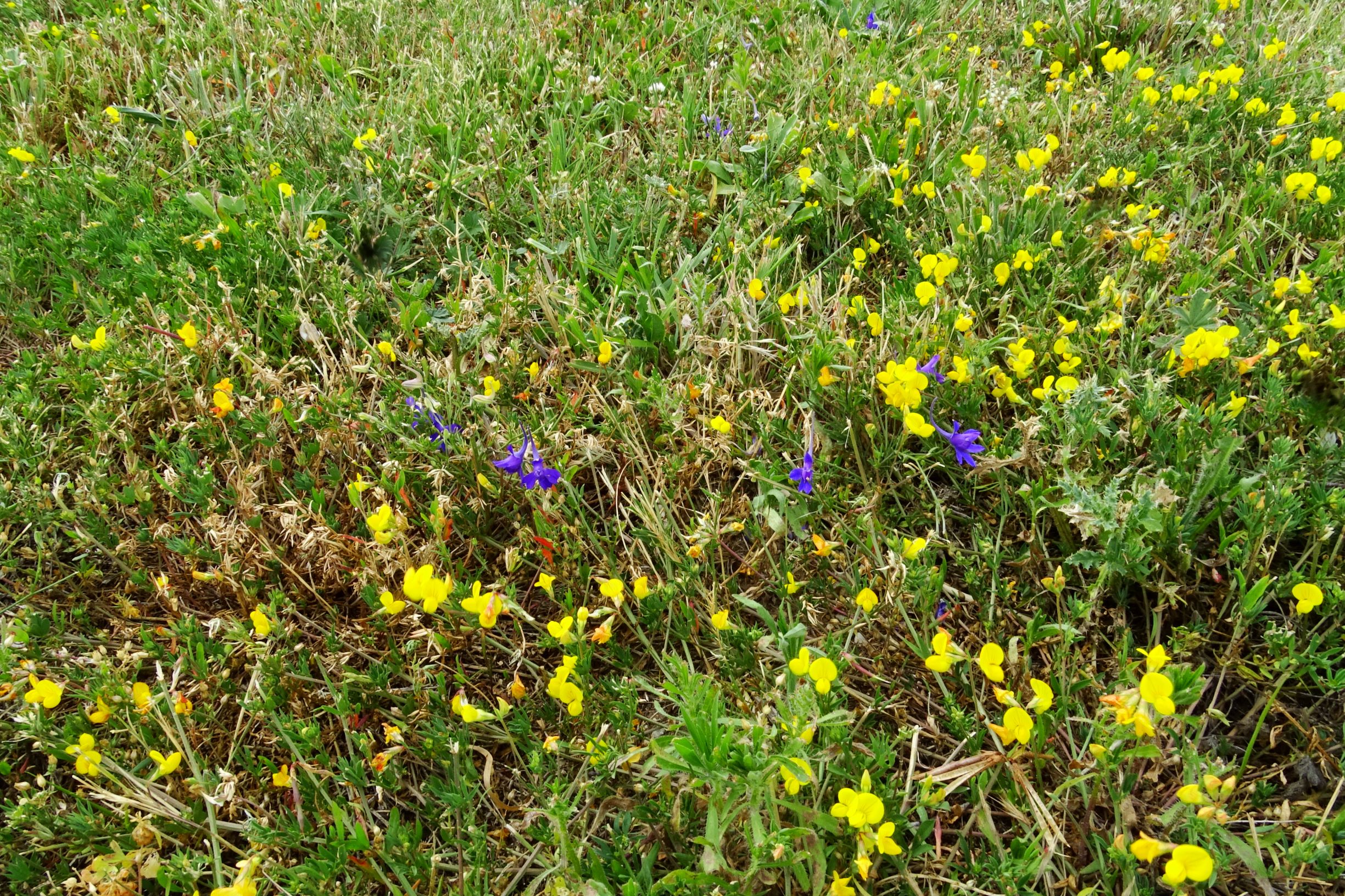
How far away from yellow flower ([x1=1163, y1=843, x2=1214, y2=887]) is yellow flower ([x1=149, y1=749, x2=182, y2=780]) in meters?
1.93

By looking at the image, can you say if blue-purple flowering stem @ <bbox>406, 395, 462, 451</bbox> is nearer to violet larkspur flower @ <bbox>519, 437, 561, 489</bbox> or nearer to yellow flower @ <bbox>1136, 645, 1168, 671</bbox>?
violet larkspur flower @ <bbox>519, 437, 561, 489</bbox>

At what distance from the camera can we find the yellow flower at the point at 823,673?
5.49ft

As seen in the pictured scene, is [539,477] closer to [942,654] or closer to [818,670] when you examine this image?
[818,670]

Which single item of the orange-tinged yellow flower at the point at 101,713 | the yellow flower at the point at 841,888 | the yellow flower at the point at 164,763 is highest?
the yellow flower at the point at 841,888

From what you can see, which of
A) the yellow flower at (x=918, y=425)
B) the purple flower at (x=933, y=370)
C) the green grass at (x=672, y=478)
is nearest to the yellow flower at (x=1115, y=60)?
the green grass at (x=672, y=478)

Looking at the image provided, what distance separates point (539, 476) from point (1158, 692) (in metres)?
1.48

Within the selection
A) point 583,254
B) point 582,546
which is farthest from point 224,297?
point 582,546

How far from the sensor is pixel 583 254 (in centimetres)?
294

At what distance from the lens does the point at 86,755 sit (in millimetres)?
1872

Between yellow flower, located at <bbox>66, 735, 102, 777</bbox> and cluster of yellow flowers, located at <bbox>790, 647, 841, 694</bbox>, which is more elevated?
cluster of yellow flowers, located at <bbox>790, 647, 841, 694</bbox>

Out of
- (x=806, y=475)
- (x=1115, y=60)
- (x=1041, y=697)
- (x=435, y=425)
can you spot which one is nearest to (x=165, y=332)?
(x=435, y=425)

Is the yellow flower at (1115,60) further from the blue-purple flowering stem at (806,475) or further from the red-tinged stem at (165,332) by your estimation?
the red-tinged stem at (165,332)

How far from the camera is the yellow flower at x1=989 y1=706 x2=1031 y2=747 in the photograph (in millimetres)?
1654

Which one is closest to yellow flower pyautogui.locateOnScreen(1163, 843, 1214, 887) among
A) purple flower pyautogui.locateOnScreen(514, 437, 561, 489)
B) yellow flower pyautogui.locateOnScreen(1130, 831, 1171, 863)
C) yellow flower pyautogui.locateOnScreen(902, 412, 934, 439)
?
yellow flower pyautogui.locateOnScreen(1130, 831, 1171, 863)
